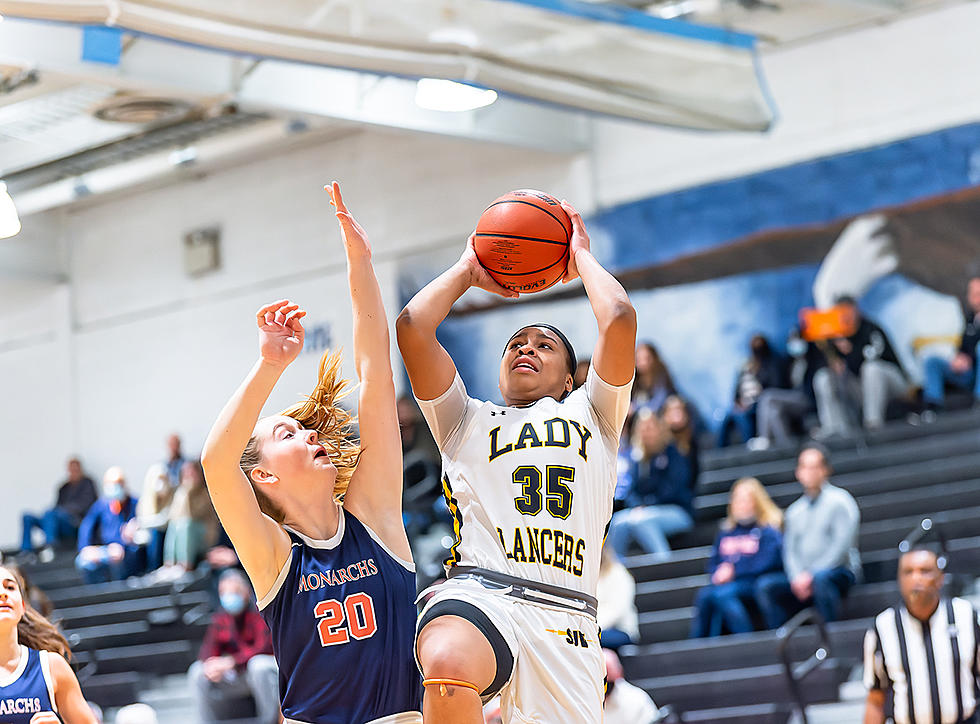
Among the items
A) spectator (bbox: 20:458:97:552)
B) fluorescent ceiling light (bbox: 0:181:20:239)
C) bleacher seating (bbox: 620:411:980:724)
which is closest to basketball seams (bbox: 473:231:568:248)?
fluorescent ceiling light (bbox: 0:181:20:239)

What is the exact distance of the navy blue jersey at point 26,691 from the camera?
4586 millimetres

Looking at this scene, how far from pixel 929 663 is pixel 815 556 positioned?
112 inches

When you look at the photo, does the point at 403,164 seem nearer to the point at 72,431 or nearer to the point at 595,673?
the point at 72,431

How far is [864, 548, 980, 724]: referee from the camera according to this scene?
21.4 feet

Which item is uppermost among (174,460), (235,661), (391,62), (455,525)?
(391,62)

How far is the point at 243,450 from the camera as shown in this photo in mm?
3525

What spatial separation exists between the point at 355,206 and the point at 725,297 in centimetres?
476

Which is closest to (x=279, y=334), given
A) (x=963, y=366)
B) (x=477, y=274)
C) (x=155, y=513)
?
(x=477, y=274)

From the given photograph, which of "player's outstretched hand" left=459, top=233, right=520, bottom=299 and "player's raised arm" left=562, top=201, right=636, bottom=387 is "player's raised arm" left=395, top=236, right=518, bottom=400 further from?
"player's raised arm" left=562, top=201, right=636, bottom=387

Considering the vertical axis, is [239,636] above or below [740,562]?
below

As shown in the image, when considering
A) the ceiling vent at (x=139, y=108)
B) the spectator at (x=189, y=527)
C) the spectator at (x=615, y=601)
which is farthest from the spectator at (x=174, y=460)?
the spectator at (x=615, y=601)

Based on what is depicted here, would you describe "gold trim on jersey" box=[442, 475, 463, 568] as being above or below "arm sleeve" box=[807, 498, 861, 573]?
above

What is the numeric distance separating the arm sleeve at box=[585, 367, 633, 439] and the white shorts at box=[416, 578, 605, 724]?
0.55 m

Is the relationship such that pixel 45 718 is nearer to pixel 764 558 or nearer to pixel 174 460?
pixel 764 558
